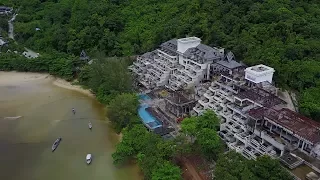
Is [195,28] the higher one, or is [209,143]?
[195,28]

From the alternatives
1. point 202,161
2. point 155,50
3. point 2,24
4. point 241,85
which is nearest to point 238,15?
point 155,50

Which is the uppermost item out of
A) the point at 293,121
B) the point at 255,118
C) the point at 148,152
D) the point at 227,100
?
the point at 293,121

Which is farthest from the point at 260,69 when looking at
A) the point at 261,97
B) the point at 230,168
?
the point at 230,168

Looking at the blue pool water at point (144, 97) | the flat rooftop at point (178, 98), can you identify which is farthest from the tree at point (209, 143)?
the blue pool water at point (144, 97)

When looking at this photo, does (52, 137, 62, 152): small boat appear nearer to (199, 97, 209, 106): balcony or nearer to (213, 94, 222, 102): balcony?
(199, 97, 209, 106): balcony

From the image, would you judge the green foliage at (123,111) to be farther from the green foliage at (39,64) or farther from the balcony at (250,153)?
the green foliage at (39,64)

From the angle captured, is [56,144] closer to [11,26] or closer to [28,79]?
[28,79]

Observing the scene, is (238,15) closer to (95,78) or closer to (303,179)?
(95,78)
